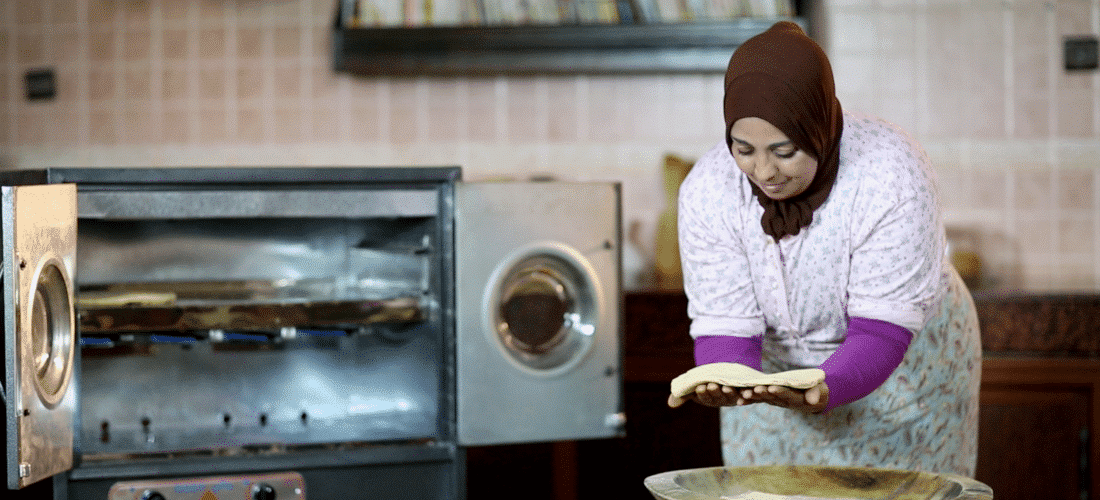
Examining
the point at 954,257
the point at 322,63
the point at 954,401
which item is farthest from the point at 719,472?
the point at 322,63

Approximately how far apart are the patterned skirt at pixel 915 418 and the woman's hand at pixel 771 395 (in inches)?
16.9

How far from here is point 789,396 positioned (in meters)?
1.41

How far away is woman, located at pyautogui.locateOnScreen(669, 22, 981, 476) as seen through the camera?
1534 millimetres

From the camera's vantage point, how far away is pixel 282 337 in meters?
2.24

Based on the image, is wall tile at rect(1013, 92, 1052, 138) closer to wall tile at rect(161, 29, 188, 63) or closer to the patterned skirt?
the patterned skirt

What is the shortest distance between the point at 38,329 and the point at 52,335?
0.07m

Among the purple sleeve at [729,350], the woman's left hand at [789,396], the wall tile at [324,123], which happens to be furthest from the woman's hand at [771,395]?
the wall tile at [324,123]

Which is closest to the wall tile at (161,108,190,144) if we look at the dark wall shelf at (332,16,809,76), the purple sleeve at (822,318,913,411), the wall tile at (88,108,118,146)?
the wall tile at (88,108,118,146)

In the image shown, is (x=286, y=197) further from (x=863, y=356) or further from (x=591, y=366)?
(x=863, y=356)

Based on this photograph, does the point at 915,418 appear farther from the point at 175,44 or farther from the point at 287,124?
the point at 175,44

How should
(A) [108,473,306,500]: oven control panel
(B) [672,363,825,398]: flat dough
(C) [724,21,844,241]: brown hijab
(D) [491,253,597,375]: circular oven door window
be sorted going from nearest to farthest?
1. (B) [672,363,825,398]: flat dough
2. (C) [724,21,844,241]: brown hijab
3. (A) [108,473,306,500]: oven control panel
4. (D) [491,253,597,375]: circular oven door window

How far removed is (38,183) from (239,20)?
4.88 feet

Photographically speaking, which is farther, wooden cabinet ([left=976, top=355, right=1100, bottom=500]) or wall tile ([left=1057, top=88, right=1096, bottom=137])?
wall tile ([left=1057, top=88, right=1096, bottom=137])

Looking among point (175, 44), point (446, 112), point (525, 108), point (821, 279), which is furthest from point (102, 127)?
point (821, 279)
